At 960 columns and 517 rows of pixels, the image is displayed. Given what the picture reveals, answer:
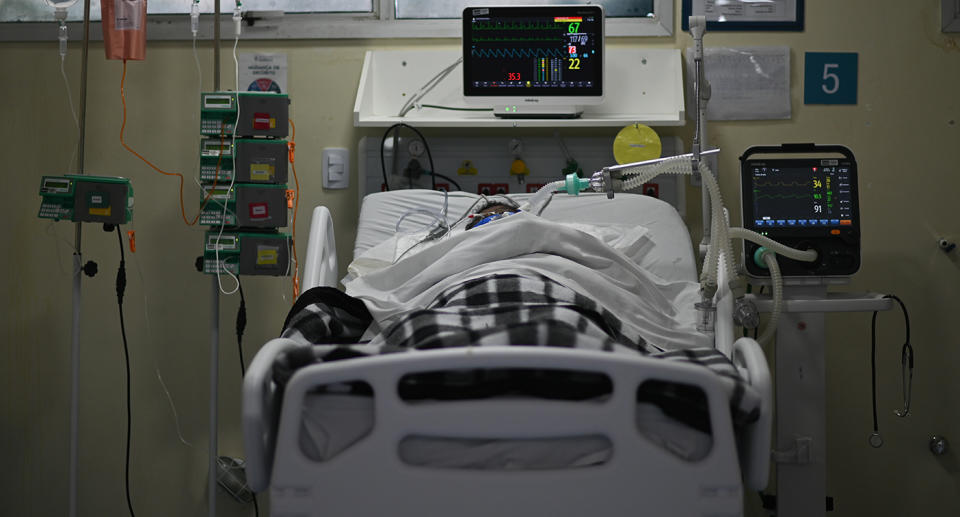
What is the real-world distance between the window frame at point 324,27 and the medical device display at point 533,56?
0.76 ft

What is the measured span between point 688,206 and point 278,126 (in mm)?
1186

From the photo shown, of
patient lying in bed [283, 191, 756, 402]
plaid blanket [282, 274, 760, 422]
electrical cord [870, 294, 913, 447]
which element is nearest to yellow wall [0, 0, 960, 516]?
electrical cord [870, 294, 913, 447]

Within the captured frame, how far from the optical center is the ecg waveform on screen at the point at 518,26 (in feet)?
7.16

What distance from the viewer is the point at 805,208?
73.1 inches

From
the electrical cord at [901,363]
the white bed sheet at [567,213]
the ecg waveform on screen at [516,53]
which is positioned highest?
the ecg waveform on screen at [516,53]

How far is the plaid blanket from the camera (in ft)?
3.40

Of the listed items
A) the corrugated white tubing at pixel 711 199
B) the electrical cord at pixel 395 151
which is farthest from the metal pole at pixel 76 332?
the corrugated white tubing at pixel 711 199

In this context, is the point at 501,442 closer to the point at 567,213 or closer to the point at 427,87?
the point at 567,213

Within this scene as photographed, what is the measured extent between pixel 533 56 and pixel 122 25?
1.08m

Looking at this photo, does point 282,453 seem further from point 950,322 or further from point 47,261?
point 950,322

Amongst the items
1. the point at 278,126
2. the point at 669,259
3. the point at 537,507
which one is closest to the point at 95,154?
the point at 278,126

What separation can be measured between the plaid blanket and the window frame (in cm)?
126

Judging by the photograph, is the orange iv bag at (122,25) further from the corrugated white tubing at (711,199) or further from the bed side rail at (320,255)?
the corrugated white tubing at (711,199)

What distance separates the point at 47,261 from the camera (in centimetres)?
246
